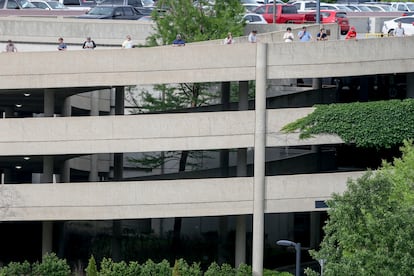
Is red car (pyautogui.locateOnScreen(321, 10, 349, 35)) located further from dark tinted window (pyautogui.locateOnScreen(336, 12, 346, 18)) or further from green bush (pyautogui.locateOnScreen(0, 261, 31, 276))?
green bush (pyautogui.locateOnScreen(0, 261, 31, 276))

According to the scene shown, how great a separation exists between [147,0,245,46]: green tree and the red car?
10020 mm

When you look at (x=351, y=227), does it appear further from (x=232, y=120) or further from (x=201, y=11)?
(x=201, y=11)

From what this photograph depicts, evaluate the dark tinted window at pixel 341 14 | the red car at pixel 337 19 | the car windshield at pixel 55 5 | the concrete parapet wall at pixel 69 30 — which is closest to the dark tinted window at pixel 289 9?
the red car at pixel 337 19

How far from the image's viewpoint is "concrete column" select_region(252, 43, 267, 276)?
56.5 metres

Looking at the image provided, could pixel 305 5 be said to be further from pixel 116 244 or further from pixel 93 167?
pixel 116 244

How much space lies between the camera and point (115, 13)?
76.2 meters

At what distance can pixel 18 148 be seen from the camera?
56.5 m

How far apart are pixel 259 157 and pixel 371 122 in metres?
4.77

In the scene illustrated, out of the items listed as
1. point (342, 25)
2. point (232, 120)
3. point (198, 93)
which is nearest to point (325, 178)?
point (232, 120)

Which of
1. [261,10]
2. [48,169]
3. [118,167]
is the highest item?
[261,10]

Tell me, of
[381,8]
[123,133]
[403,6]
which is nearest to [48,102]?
[123,133]

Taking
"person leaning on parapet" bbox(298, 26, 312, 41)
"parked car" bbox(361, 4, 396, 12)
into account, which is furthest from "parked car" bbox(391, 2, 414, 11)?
"person leaning on parapet" bbox(298, 26, 312, 41)

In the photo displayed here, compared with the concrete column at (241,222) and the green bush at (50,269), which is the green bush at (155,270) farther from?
the concrete column at (241,222)


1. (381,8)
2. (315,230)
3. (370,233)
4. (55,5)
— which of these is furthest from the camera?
(381,8)
